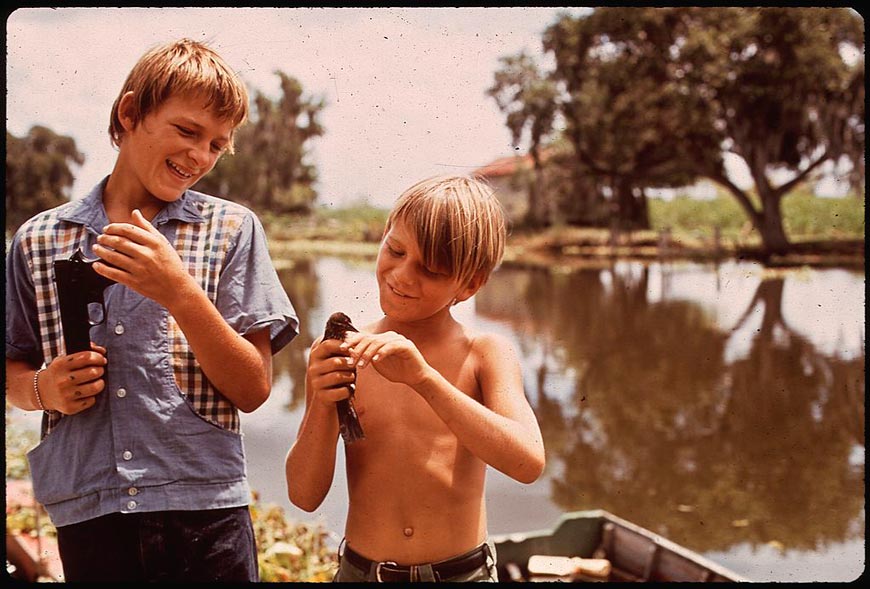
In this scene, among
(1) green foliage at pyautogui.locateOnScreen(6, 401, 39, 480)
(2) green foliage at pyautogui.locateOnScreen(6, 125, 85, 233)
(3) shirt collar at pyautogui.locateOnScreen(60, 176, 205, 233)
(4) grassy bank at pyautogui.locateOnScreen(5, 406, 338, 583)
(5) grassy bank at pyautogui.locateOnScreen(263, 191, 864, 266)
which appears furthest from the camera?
(5) grassy bank at pyautogui.locateOnScreen(263, 191, 864, 266)

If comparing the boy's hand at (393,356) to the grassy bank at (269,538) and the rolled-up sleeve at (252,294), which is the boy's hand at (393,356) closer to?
the rolled-up sleeve at (252,294)

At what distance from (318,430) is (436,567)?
0.85ft

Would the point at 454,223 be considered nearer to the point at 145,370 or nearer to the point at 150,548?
the point at 145,370

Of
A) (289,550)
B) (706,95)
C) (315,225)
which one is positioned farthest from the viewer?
(706,95)

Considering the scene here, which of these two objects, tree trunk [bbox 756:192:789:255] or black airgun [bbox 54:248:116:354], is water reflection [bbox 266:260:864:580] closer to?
tree trunk [bbox 756:192:789:255]

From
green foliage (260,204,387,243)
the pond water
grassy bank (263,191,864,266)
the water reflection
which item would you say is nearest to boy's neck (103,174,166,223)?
green foliage (260,204,387,243)

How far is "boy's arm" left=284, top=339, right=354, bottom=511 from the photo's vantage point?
4.02 feet

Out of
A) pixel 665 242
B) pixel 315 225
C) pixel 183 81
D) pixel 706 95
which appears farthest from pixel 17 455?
pixel 706 95

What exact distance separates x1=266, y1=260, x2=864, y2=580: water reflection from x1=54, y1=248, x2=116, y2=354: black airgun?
4.80 metres

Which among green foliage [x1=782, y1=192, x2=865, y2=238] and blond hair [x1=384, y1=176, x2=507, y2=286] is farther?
green foliage [x1=782, y1=192, x2=865, y2=238]

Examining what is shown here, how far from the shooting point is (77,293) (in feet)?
4.24

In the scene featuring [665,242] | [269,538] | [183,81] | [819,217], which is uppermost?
[183,81]

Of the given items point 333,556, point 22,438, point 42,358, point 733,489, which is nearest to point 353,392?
point 42,358

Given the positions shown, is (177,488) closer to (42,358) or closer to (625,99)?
(42,358)
